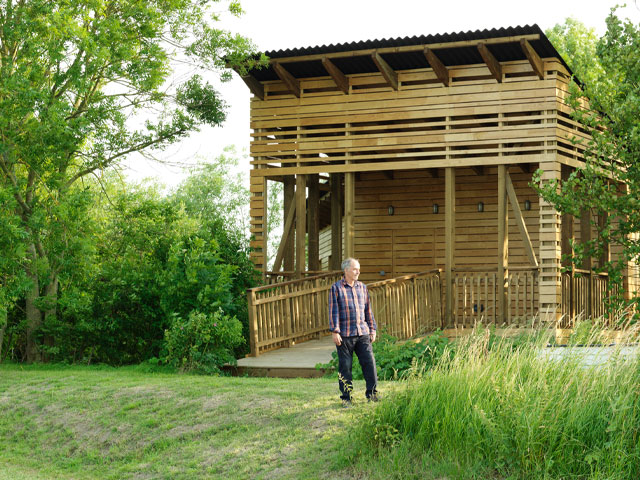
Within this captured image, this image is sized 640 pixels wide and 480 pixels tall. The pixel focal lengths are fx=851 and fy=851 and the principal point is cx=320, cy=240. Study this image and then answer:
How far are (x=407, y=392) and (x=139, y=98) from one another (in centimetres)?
1100

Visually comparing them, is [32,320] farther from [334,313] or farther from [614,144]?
[614,144]

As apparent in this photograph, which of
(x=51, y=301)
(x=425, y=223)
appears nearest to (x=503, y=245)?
(x=425, y=223)

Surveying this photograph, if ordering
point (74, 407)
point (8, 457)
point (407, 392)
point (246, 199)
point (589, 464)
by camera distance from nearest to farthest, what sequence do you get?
point (589, 464)
point (407, 392)
point (8, 457)
point (74, 407)
point (246, 199)

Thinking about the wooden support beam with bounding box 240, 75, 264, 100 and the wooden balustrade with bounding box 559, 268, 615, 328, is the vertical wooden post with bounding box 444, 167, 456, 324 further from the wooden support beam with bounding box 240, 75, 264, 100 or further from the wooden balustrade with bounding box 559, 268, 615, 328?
the wooden support beam with bounding box 240, 75, 264, 100

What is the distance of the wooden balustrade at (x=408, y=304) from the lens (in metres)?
14.7

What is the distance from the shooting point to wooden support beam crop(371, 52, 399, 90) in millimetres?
16781

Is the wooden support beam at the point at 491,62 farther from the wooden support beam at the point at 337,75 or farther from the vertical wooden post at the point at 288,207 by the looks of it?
the vertical wooden post at the point at 288,207

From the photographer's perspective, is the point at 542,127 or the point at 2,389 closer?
the point at 2,389

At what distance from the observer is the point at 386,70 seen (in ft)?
55.9

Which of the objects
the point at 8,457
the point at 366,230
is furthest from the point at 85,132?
the point at 366,230

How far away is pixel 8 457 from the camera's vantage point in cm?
956

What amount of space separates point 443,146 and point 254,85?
4384 mm

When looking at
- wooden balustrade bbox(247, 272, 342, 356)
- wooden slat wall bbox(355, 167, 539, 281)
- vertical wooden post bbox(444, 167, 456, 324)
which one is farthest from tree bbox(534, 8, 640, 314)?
wooden balustrade bbox(247, 272, 342, 356)

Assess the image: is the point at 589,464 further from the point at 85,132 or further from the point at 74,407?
the point at 85,132
